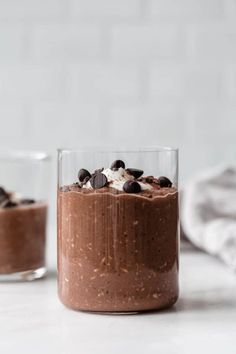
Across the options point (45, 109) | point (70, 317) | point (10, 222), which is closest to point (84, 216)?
point (70, 317)

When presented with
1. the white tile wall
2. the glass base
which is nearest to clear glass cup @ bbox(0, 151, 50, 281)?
the glass base

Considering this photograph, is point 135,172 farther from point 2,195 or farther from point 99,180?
point 2,195

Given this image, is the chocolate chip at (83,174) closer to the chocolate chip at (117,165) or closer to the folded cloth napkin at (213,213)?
the chocolate chip at (117,165)

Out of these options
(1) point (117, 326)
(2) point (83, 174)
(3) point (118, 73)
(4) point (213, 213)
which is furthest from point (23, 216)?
(3) point (118, 73)

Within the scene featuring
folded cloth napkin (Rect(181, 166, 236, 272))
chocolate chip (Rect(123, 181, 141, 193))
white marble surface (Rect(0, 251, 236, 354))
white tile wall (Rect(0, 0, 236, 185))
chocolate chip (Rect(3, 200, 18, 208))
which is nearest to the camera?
white marble surface (Rect(0, 251, 236, 354))

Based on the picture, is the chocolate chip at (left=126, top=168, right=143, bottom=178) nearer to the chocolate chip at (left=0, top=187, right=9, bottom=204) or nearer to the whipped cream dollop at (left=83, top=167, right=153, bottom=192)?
the whipped cream dollop at (left=83, top=167, right=153, bottom=192)

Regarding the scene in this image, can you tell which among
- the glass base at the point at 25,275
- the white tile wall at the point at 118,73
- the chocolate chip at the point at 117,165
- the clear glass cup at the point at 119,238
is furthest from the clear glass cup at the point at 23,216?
the white tile wall at the point at 118,73
